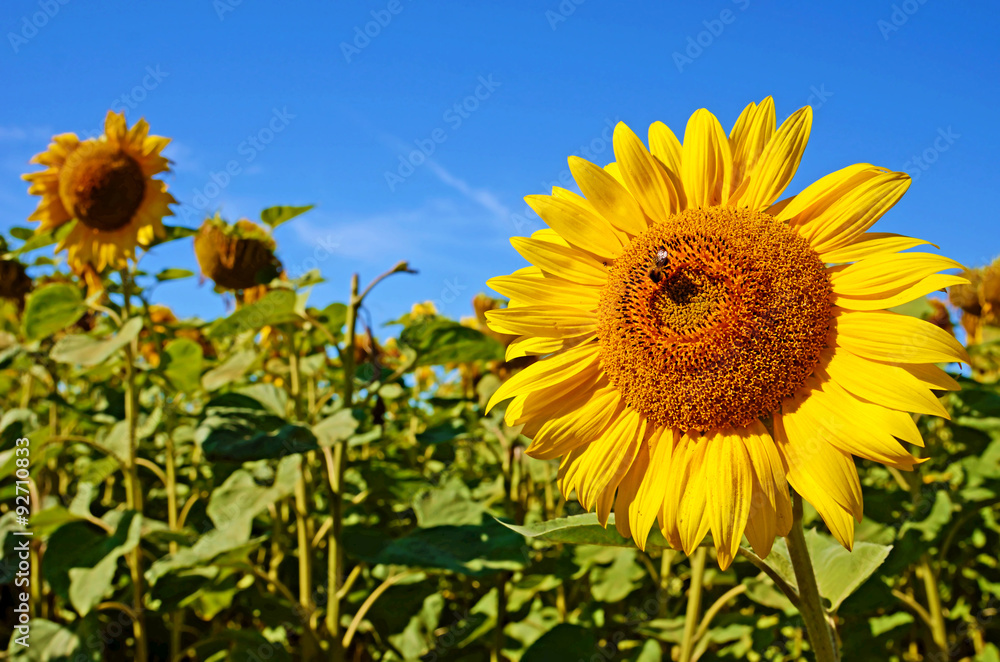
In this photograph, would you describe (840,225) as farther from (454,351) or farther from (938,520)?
(938,520)

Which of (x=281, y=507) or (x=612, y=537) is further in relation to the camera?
(x=281, y=507)

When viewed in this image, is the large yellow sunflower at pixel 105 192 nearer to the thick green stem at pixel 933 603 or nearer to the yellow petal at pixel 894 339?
the yellow petal at pixel 894 339

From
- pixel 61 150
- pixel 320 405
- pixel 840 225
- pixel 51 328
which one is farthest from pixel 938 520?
pixel 61 150

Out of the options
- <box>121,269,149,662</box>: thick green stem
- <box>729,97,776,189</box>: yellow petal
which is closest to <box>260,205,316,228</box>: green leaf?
<box>121,269,149,662</box>: thick green stem

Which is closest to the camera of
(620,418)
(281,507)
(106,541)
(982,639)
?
(620,418)

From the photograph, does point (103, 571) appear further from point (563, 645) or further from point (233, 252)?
point (563, 645)

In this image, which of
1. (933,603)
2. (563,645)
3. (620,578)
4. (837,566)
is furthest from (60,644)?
(933,603)

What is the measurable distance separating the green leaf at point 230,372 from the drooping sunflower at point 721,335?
1.84 m

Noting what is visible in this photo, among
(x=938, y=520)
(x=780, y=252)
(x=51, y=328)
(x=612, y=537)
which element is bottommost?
(x=938, y=520)

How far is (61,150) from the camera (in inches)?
130

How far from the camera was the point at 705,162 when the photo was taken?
4.00 feet

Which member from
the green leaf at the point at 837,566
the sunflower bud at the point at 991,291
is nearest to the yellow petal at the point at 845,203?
the green leaf at the point at 837,566

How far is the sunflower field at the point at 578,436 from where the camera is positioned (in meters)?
1.11

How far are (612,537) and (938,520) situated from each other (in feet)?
5.89
